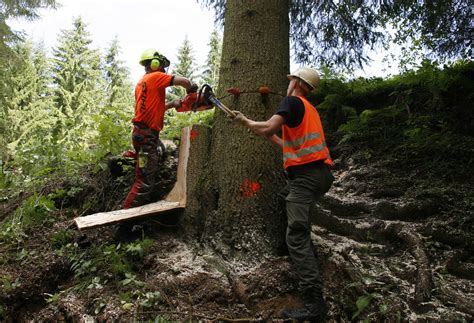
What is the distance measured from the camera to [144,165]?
13.8ft

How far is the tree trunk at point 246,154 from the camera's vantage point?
11.4 ft

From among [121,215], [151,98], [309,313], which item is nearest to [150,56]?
[151,98]

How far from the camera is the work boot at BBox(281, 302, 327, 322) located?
2750 mm

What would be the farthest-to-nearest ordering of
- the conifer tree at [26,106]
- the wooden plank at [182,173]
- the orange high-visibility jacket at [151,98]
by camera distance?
the conifer tree at [26,106], the orange high-visibility jacket at [151,98], the wooden plank at [182,173]

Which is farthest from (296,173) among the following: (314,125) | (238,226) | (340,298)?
(340,298)

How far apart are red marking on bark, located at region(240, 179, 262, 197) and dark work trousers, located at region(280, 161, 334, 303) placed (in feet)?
1.43

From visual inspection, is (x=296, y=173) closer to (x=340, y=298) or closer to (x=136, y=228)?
(x=340, y=298)

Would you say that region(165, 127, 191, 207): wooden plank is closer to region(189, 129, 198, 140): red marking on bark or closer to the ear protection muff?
region(189, 129, 198, 140): red marking on bark

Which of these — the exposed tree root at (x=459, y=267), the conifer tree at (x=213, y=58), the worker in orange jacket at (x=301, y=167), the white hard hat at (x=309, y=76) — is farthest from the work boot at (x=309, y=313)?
the conifer tree at (x=213, y=58)

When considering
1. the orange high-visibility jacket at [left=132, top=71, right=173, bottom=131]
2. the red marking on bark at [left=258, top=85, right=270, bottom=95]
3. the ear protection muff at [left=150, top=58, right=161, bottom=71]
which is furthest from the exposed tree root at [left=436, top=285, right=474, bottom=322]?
the ear protection muff at [left=150, top=58, right=161, bottom=71]

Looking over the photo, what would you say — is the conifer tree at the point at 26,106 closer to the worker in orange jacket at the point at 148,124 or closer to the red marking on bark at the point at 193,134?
the worker in orange jacket at the point at 148,124

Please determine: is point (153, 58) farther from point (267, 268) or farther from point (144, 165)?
point (267, 268)

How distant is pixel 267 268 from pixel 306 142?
116 centimetres

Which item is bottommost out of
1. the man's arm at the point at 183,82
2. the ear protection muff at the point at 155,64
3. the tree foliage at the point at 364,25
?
the man's arm at the point at 183,82
